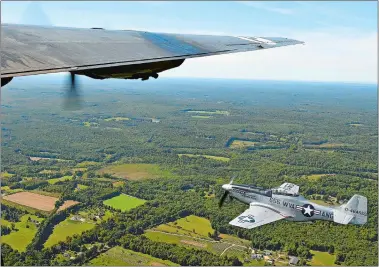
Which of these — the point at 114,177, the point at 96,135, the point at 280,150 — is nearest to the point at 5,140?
the point at 96,135

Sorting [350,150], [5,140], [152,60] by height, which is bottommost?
[5,140]

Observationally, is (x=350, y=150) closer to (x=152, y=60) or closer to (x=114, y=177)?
(x=114, y=177)

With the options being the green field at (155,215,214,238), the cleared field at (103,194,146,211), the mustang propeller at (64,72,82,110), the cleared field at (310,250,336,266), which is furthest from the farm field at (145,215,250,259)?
the mustang propeller at (64,72,82,110)

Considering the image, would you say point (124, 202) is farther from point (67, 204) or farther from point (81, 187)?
point (81, 187)

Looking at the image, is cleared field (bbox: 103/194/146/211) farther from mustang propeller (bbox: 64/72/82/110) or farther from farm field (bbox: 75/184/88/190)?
mustang propeller (bbox: 64/72/82/110)

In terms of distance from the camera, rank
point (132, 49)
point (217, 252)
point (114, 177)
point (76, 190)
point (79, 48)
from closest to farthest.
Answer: point (79, 48)
point (132, 49)
point (217, 252)
point (76, 190)
point (114, 177)

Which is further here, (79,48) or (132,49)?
(132,49)
